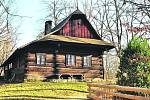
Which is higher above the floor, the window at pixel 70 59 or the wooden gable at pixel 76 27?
the wooden gable at pixel 76 27

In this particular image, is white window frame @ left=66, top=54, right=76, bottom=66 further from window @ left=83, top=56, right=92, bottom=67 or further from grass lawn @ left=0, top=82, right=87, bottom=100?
grass lawn @ left=0, top=82, right=87, bottom=100

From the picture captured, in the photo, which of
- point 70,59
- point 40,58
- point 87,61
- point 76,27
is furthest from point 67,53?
point 76,27

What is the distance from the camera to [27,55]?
2769cm

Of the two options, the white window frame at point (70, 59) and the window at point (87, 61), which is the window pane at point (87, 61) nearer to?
the window at point (87, 61)

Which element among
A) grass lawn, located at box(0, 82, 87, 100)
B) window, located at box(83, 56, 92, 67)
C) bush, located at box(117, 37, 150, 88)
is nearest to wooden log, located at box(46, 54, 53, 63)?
window, located at box(83, 56, 92, 67)

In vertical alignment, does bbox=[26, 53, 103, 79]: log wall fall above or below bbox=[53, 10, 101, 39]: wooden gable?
below

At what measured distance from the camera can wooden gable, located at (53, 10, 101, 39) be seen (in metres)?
30.9

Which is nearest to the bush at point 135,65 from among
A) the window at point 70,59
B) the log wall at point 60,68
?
the log wall at point 60,68

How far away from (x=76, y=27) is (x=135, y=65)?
17.1 m

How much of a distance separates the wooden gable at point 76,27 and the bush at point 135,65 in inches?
603

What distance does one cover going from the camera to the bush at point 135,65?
1509cm

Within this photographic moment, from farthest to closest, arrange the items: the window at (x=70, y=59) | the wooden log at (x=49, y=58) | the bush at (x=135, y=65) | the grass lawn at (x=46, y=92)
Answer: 1. the window at (x=70, y=59)
2. the wooden log at (x=49, y=58)
3. the grass lawn at (x=46, y=92)
4. the bush at (x=135, y=65)

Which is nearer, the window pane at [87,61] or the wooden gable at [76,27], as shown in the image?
the window pane at [87,61]

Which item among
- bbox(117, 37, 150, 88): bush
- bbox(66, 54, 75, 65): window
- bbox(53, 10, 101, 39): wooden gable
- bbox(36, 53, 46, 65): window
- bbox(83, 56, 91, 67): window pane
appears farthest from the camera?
bbox(53, 10, 101, 39): wooden gable
